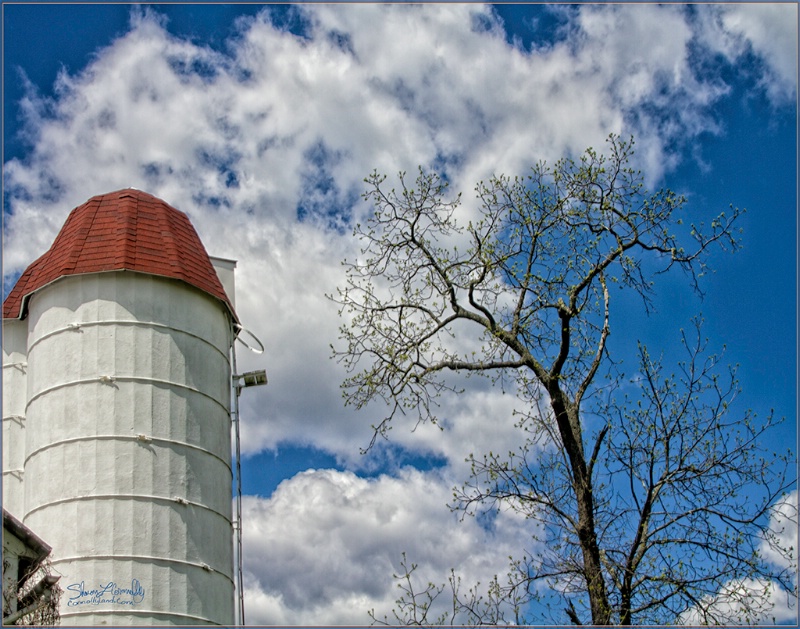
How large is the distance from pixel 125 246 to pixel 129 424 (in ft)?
15.9

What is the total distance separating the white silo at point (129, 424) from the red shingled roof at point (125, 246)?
0.18 ft

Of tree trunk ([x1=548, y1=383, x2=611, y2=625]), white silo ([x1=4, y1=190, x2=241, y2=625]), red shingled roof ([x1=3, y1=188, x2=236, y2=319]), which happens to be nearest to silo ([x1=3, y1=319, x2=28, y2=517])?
red shingled roof ([x1=3, y1=188, x2=236, y2=319])

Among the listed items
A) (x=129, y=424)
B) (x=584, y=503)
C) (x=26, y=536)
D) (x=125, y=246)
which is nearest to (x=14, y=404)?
(x=129, y=424)

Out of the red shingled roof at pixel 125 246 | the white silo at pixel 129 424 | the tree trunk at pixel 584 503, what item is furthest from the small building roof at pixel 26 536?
the tree trunk at pixel 584 503

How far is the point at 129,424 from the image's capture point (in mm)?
24828

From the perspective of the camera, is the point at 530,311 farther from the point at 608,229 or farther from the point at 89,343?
the point at 89,343

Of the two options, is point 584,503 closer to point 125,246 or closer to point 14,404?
point 125,246

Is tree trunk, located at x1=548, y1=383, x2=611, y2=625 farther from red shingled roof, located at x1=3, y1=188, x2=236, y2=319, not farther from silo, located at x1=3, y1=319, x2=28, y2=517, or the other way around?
silo, located at x1=3, y1=319, x2=28, y2=517

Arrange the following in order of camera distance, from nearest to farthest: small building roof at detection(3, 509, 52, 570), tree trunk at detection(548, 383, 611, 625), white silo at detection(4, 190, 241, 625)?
tree trunk at detection(548, 383, 611, 625) → small building roof at detection(3, 509, 52, 570) → white silo at detection(4, 190, 241, 625)

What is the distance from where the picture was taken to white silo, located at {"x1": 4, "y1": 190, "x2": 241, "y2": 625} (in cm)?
2395

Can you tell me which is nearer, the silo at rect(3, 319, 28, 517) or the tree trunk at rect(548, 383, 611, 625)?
the tree trunk at rect(548, 383, 611, 625)

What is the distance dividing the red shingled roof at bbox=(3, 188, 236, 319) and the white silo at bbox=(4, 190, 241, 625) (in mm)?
53

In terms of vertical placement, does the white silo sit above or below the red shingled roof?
below

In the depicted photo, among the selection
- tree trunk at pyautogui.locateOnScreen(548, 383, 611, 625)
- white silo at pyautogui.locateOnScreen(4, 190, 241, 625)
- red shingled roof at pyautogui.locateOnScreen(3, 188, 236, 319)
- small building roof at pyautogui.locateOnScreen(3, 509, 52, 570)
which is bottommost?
tree trunk at pyautogui.locateOnScreen(548, 383, 611, 625)
